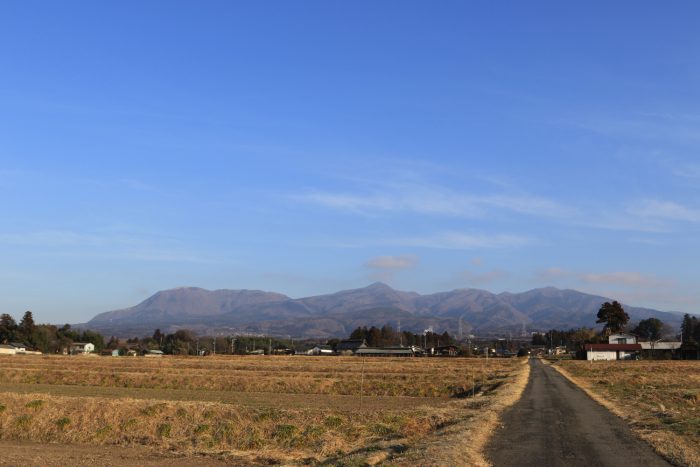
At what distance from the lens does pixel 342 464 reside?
16.0 meters

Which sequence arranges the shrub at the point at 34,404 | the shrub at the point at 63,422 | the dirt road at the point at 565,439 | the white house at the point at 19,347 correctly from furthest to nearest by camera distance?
1. the white house at the point at 19,347
2. the shrub at the point at 34,404
3. the shrub at the point at 63,422
4. the dirt road at the point at 565,439

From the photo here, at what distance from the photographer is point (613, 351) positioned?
12319cm

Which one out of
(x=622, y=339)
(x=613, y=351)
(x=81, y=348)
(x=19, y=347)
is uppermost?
(x=622, y=339)

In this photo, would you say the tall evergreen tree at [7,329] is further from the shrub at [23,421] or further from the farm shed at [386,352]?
the shrub at [23,421]

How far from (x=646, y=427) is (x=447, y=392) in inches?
985

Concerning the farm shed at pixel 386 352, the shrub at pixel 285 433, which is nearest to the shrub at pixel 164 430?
the shrub at pixel 285 433

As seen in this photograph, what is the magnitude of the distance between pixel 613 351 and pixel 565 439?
369 ft

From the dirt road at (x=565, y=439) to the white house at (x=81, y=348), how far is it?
489ft

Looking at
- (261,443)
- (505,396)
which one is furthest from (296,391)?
(261,443)

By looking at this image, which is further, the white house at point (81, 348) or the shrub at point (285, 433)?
the white house at point (81, 348)

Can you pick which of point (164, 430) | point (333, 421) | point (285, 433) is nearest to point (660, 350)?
point (333, 421)

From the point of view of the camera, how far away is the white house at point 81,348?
159375 mm

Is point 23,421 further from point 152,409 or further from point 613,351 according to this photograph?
point 613,351

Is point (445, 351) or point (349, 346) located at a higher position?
point (349, 346)
